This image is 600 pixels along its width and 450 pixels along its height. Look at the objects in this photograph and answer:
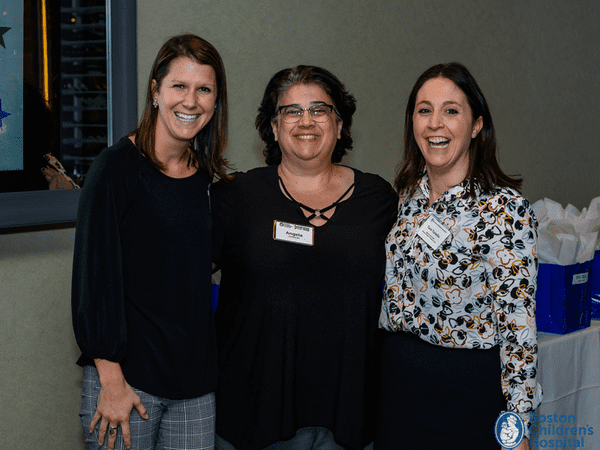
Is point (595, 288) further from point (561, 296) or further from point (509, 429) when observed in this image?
point (509, 429)

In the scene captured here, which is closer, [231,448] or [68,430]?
[231,448]

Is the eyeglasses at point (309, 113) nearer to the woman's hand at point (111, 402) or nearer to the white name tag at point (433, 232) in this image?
the white name tag at point (433, 232)

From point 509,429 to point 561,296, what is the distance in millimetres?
1018

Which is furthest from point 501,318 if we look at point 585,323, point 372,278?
point 585,323

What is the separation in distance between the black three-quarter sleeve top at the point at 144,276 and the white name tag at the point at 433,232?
629 millimetres

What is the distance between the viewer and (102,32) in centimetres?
194

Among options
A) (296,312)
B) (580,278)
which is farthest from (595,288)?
(296,312)

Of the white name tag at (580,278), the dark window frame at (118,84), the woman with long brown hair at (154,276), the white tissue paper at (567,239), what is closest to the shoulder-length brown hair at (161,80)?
the woman with long brown hair at (154,276)

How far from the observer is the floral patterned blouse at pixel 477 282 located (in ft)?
4.84

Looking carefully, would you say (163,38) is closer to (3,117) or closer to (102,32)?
(102,32)

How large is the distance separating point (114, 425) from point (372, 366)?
0.78 metres

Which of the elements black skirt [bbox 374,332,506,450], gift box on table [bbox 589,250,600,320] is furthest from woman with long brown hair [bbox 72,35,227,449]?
gift box on table [bbox 589,250,600,320]

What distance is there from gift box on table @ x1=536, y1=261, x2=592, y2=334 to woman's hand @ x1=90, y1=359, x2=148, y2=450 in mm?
1759

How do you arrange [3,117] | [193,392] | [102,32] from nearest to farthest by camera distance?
[193,392], [3,117], [102,32]
